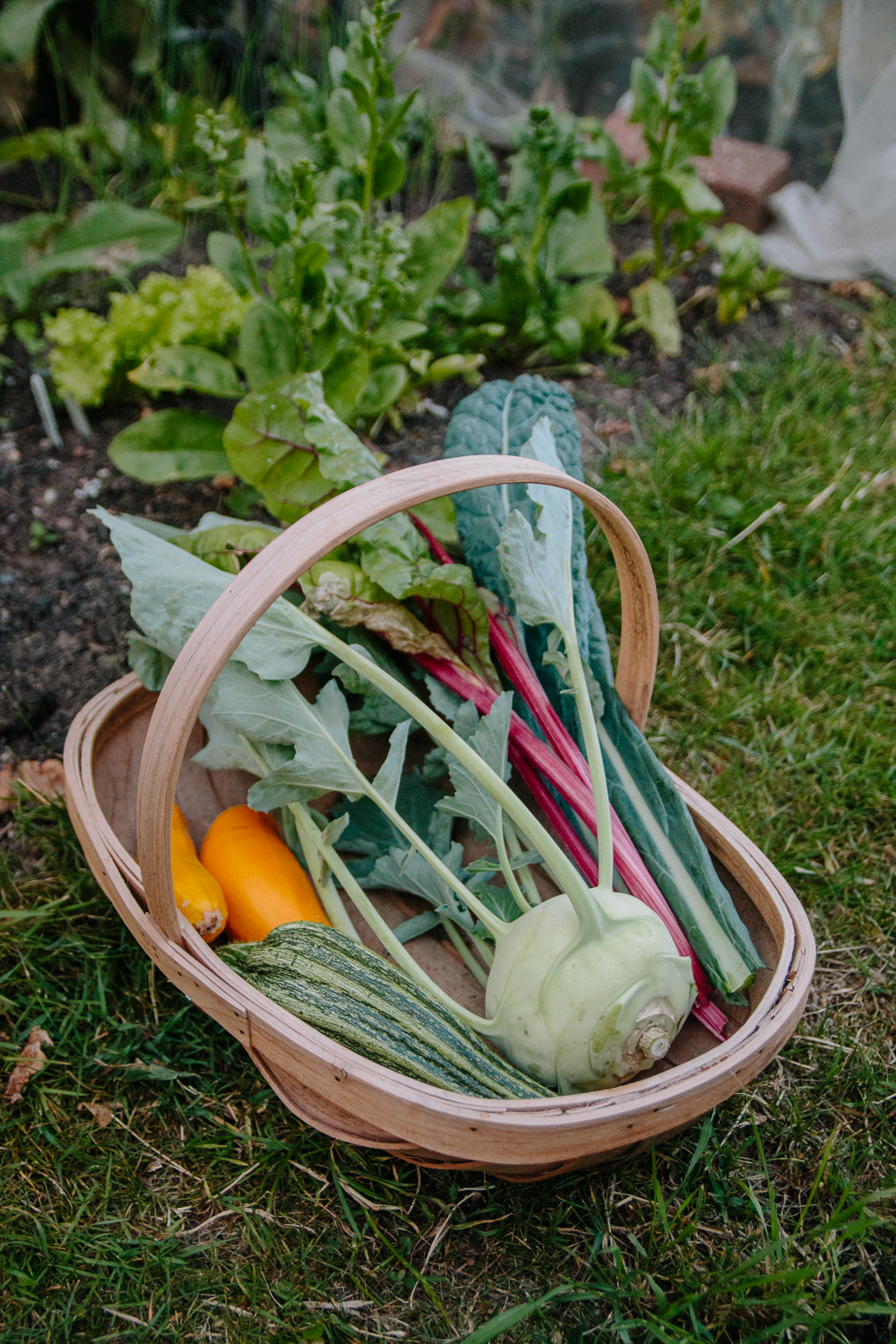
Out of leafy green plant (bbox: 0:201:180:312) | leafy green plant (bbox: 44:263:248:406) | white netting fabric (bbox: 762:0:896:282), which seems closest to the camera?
leafy green plant (bbox: 44:263:248:406)

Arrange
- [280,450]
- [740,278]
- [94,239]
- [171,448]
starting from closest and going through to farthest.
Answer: [280,450]
[171,448]
[94,239]
[740,278]

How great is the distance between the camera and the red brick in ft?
11.9

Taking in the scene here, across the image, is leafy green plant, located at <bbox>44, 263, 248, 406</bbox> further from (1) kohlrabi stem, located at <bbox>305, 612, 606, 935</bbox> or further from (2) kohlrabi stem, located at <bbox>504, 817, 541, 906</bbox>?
(2) kohlrabi stem, located at <bbox>504, 817, 541, 906</bbox>

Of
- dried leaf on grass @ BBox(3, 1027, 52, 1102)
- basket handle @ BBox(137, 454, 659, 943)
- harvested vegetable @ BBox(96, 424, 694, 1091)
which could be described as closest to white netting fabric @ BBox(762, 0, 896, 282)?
harvested vegetable @ BBox(96, 424, 694, 1091)

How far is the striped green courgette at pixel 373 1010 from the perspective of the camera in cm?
126

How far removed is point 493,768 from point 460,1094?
1.65ft

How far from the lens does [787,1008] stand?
125cm

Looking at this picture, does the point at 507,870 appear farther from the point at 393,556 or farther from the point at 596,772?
the point at 393,556

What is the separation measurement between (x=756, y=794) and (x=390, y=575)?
951mm

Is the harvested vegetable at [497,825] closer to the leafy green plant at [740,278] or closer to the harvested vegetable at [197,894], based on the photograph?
the harvested vegetable at [197,894]

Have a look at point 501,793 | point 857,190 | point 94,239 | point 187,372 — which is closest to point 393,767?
point 501,793

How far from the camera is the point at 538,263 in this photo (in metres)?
2.73

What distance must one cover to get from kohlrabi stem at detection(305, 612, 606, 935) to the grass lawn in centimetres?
46

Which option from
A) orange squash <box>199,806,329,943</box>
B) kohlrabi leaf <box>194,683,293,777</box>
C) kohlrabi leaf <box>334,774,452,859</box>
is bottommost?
orange squash <box>199,806,329,943</box>
